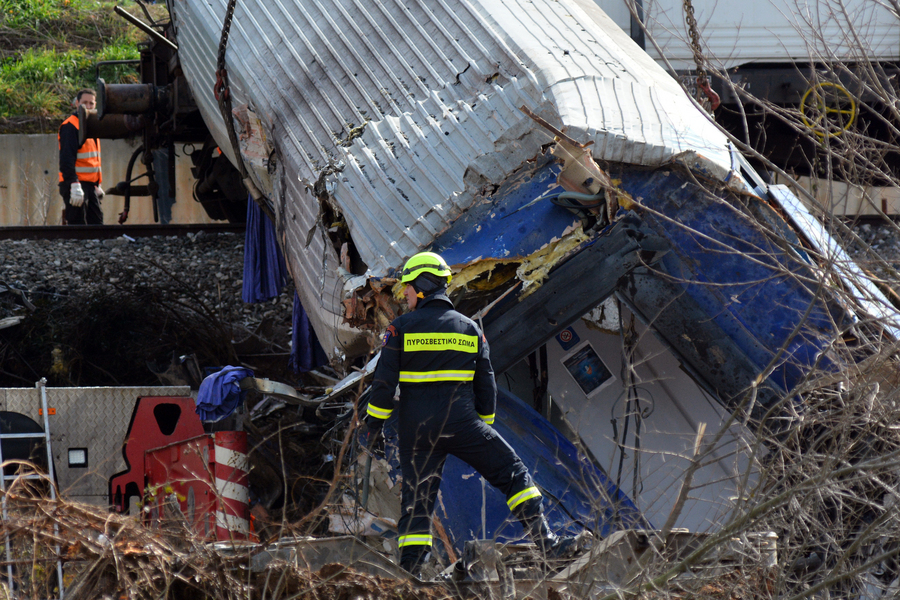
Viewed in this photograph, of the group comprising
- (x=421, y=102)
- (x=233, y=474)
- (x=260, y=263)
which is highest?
(x=421, y=102)

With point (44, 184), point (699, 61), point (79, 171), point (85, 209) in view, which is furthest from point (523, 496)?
point (44, 184)

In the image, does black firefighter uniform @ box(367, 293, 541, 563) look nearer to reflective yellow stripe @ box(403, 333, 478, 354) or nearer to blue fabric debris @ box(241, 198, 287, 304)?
reflective yellow stripe @ box(403, 333, 478, 354)

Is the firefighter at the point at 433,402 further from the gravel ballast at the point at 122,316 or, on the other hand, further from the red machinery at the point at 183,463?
the gravel ballast at the point at 122,316

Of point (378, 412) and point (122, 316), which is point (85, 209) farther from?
point (378, 412)

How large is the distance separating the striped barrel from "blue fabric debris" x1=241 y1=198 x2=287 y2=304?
2.42 meters

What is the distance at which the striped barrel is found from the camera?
5.80m

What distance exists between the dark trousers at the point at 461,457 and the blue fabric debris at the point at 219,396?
196 centimetres

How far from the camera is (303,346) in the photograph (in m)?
7.23

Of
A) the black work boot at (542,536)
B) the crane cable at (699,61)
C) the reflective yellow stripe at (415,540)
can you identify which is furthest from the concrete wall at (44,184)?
the black work boot at (542,536)

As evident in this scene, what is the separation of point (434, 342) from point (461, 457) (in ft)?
1.87

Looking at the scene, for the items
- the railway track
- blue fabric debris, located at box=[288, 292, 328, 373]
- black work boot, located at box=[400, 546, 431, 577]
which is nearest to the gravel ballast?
the railway track

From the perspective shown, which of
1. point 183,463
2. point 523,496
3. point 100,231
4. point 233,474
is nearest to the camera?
point 523,496

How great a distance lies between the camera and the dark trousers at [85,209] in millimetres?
11310

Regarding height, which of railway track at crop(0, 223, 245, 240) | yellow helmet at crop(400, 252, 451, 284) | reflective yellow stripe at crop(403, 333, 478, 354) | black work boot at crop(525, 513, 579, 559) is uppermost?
yellow helmet at crop(400, 252, 451, 284)
